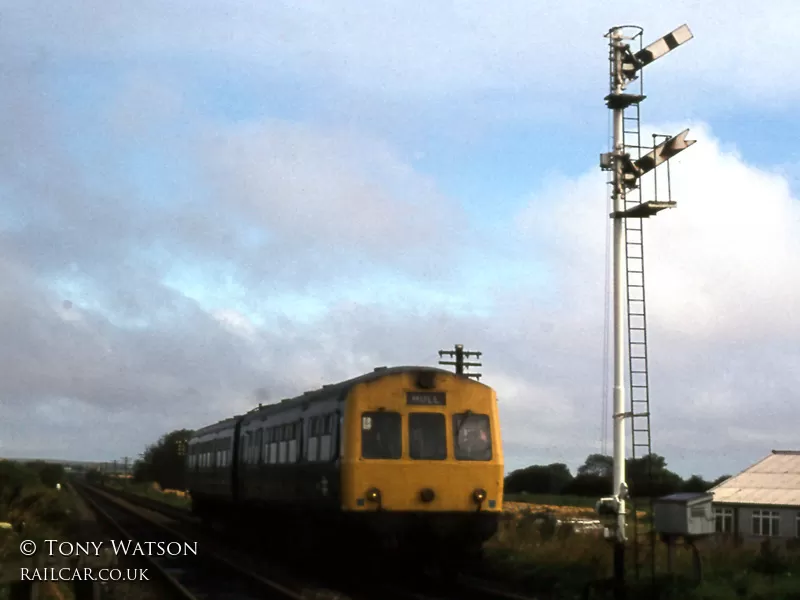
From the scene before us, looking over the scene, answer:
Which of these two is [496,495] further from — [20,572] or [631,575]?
[20,572]

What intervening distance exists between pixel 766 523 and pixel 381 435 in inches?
1282

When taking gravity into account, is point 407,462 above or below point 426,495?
above

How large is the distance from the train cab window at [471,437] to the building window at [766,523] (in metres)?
30.8

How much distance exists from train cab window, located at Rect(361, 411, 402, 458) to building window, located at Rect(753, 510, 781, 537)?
31.8 metres

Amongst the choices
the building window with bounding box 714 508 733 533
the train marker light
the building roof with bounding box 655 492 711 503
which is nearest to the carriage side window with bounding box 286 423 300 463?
the train marker light

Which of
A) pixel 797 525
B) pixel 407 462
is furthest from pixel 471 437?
pixel 797 525

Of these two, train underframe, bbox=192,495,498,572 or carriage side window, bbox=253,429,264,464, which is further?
carriage side window, bbox=253,429,264,464

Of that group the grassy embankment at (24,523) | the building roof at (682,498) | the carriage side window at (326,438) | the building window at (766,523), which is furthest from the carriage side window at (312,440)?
the building window at (766,523)

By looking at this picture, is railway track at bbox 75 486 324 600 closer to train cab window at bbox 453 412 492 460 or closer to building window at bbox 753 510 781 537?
train cab window at bbox 453 412 492 460

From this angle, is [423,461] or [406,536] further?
[423,461]

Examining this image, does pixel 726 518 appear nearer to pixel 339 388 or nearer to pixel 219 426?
pixel 219 426

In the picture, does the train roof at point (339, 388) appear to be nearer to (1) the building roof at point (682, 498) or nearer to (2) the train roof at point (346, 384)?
(2) the train roof at point (346, 384)

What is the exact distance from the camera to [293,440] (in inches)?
709

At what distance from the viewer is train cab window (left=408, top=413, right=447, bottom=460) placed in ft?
50.0
